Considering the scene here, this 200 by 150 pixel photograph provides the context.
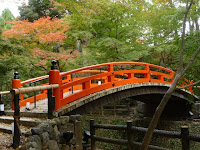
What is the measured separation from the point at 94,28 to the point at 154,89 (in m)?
5.68

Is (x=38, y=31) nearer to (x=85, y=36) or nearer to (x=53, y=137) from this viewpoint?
(x=85, y=36)

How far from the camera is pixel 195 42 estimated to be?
423 centimetres

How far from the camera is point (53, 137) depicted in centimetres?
364

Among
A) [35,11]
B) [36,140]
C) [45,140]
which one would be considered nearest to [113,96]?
[45,140]

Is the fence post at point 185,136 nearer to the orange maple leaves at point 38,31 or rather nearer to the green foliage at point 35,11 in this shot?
the orange maple leaves at point 38,31

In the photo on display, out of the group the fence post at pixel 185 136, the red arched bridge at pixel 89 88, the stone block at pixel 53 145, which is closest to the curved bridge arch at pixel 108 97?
the red arched bridge at pixel 89 88

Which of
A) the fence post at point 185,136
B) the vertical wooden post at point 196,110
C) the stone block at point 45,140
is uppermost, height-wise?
the stone block at point 45,140

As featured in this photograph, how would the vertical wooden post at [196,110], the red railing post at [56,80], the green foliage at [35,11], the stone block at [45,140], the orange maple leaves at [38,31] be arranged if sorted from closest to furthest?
the stone block at [45,140] → the red railing post at [56,80] → the orange maple leaves at [38,31] → the vertical wooden post at [196,110] → the green foliage at [35,11]

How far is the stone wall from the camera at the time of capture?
3050 mm

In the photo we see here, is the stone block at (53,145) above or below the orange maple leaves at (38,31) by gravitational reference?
below

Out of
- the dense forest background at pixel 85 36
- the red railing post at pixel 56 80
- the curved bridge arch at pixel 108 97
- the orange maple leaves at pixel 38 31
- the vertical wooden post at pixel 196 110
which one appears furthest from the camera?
the vertical wooden post at pixel 196 110

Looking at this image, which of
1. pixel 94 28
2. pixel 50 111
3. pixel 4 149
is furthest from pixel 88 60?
pixel 4 149

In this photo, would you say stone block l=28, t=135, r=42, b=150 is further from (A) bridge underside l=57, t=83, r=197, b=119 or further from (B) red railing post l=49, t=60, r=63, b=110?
(B) red railing post l=49, t=60, r=63, b=110

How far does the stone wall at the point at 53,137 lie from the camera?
3.05m
